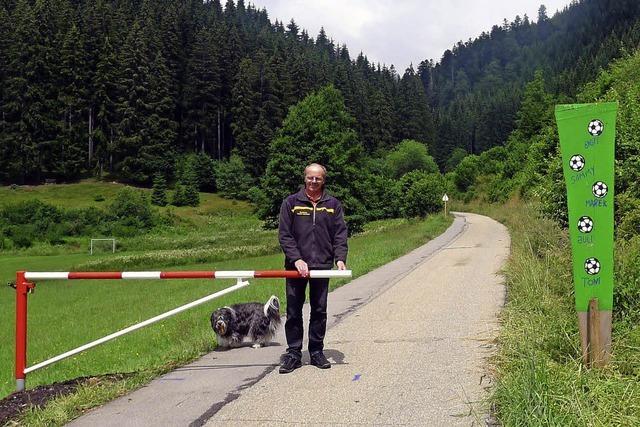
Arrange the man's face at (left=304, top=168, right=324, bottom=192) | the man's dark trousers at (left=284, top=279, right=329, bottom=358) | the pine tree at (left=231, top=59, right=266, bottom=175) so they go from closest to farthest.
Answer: the man's face at (left=304, top=168, right=324, bottom=192), the man's dark trousers at (left=284, top=279, right=329, bottom=358), the pine tree at (left=231, top=59, right=266, bottom=175)

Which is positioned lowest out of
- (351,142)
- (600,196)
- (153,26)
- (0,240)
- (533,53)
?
(0,240)

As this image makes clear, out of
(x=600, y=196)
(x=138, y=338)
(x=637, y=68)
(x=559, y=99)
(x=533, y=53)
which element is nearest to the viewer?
(x=600, y=196)

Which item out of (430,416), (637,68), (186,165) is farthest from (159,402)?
(186,165)

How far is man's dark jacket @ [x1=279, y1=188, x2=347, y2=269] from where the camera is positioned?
6.45 m

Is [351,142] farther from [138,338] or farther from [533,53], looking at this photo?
[533,53]

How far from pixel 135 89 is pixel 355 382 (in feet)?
289

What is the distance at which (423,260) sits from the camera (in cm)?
2100

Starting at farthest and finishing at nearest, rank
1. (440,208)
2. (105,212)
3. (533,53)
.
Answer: (533,53)
(440,208)
(105,212)

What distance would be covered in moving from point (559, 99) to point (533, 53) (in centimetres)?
10358

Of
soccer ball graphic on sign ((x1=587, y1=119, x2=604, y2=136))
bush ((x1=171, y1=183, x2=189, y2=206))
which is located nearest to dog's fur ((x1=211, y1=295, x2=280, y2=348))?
soccer ball graphic on sign ((x1=587, y1=119, x2=604, y2=136))

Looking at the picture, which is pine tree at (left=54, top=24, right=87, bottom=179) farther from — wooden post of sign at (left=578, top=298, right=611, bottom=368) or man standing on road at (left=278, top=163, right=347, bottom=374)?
wooden post of sign at (left=578, top=298, right=611, bottom=368)

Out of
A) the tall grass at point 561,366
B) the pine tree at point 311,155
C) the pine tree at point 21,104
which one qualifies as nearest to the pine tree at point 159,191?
the pine tree at point 21,104

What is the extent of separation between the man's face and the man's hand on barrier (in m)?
0.81

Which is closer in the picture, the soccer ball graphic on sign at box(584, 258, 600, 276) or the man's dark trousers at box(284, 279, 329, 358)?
the soccer ball graphic on sign at box(584, 258, 600, 276)
